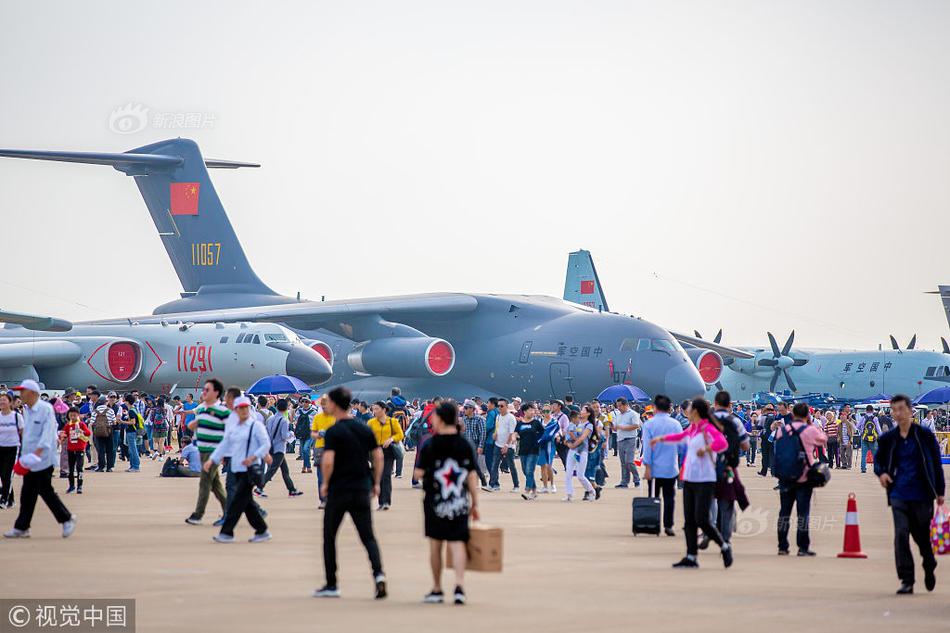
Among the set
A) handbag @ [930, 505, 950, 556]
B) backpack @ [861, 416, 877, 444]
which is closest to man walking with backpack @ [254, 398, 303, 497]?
handbag @ [930, 505, 950, 556]

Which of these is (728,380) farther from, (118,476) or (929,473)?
(929,473)

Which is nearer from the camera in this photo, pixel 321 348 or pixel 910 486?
pixel 910 486

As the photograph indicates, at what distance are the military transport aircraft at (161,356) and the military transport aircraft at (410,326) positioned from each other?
739 mm

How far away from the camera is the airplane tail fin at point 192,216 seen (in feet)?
145

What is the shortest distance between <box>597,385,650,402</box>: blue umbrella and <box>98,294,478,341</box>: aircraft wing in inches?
264

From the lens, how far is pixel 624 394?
33.0m

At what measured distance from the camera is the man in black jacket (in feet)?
30.6

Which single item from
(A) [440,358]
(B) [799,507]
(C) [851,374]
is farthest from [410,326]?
(B) [799,507]

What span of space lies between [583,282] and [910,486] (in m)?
51.9

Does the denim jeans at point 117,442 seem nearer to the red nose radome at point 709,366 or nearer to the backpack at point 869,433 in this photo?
the backpack at point 869,433

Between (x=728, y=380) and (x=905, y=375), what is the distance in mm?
9045

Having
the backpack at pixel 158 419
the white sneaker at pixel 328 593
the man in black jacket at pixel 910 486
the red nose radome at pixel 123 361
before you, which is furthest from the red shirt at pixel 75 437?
the red nose radome at pixel 123 361

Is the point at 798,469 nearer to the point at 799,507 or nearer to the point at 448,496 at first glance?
the point at 799,507

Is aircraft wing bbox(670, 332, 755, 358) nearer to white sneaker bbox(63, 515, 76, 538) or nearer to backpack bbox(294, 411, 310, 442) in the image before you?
backpack bbox(294, 411, 310, 442)
